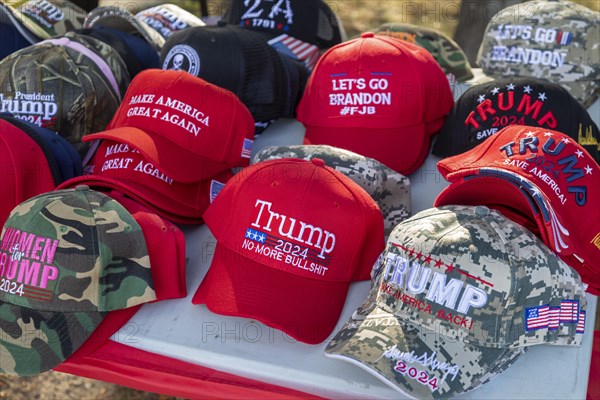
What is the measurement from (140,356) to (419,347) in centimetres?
54

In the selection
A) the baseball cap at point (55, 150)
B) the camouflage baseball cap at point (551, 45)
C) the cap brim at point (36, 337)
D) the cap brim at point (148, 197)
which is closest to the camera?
the cap brim at point (36, 337)

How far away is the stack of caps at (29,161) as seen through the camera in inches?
61.9

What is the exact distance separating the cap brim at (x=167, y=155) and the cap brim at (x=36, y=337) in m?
0.39

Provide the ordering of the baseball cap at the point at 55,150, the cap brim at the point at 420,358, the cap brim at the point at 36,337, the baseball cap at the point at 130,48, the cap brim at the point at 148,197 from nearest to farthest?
the cap brim at the point at 420,358, the cap brim at the point at 36,337, the cap brim at the point at 148,197, the baseball cap at the point at 55,150, the baseball cap at the point at 130,48

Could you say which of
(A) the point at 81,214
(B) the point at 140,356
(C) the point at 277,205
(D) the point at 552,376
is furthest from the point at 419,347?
(A) the point at 81,214

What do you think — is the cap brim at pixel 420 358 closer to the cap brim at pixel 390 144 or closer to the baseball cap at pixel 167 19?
the cap brim at pixel 390 144

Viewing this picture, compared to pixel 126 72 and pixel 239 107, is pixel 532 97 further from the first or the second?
pixel 126 72

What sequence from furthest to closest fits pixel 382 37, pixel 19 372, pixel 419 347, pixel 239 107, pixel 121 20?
pixel 121 20
pixel 382 37
pixel 239 107
pixel 19 372
pixel 419 347

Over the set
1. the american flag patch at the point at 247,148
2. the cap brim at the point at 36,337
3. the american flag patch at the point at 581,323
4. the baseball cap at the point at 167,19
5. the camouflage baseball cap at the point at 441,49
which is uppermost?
the baseball cap at the point at 167,19

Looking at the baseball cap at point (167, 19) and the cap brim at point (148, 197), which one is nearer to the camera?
the cap brim at point (148, 197)

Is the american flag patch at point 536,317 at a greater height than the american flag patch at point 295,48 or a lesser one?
lesser

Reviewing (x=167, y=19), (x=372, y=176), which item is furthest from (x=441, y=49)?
(x=167, y=19)

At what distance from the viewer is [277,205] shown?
138 cm

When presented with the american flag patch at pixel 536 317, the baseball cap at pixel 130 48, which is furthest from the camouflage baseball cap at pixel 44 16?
the american flag patch at pixel 536 317
